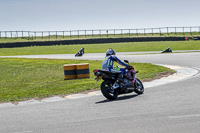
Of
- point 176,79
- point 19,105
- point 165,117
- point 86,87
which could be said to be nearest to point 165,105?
point 165,117

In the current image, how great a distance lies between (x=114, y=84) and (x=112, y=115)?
279cm

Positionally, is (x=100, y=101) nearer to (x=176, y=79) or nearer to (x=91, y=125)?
(x=91, y=125)

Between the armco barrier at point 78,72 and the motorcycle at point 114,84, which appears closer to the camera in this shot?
the motorcycle at point 114,84

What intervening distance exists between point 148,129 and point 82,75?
1158cm

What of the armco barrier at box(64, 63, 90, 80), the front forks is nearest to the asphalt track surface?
the front forks

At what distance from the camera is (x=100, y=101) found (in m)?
11.4

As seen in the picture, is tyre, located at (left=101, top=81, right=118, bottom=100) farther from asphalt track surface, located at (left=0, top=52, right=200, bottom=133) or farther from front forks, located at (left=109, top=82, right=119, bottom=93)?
asphalt track surface, located at (left=0, top=52, right=200, bottom=133)

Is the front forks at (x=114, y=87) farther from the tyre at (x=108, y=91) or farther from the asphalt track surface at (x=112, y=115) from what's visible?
the asphalt track surface at (x=112, y=115)

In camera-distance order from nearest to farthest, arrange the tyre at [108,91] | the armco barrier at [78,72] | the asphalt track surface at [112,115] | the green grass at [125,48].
→ the asphalt track surface at [112,115] → the tyre at [108,91] → the armco barrier at [78,72] → the green grass at [125,48]

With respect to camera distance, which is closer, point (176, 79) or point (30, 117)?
point (30, 117)

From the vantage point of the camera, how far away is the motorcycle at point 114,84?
11.5 metres

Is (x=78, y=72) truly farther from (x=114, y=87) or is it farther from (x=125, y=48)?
(x=125, y=48)

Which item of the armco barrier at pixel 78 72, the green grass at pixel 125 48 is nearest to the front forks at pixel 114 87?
the armco barrier at pixel 78 72

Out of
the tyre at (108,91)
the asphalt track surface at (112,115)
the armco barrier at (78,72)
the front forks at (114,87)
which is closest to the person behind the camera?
the asphalt track surface at (112,115)
